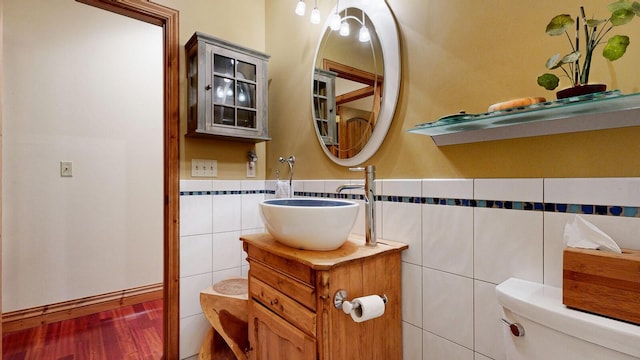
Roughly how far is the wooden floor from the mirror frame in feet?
1.10

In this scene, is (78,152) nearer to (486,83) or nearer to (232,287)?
(232,287)

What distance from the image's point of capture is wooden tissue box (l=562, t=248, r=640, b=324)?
0.57m

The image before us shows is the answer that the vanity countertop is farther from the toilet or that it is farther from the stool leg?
the stool leg

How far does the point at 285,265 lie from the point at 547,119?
0.95 meters

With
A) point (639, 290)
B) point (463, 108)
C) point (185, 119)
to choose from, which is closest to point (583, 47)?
point (463, 108)

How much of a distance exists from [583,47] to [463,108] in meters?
0.33

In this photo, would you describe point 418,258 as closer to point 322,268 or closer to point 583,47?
point 322,268

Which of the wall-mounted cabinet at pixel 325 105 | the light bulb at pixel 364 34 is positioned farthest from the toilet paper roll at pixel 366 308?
the light bulb at pixel 364 34

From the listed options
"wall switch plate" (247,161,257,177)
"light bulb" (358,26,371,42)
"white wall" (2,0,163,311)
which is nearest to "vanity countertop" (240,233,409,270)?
"wall switch plate" (247,161,257,177)

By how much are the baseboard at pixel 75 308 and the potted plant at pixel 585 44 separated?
3.08 metres

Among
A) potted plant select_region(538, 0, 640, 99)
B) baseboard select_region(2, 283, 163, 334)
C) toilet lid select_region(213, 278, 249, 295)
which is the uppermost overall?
potted plant select_region(538, 0, 640, 99)

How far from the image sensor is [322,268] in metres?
0.91

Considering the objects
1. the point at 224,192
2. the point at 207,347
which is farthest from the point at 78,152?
the point at 207,347

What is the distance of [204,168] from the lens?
181 cm
